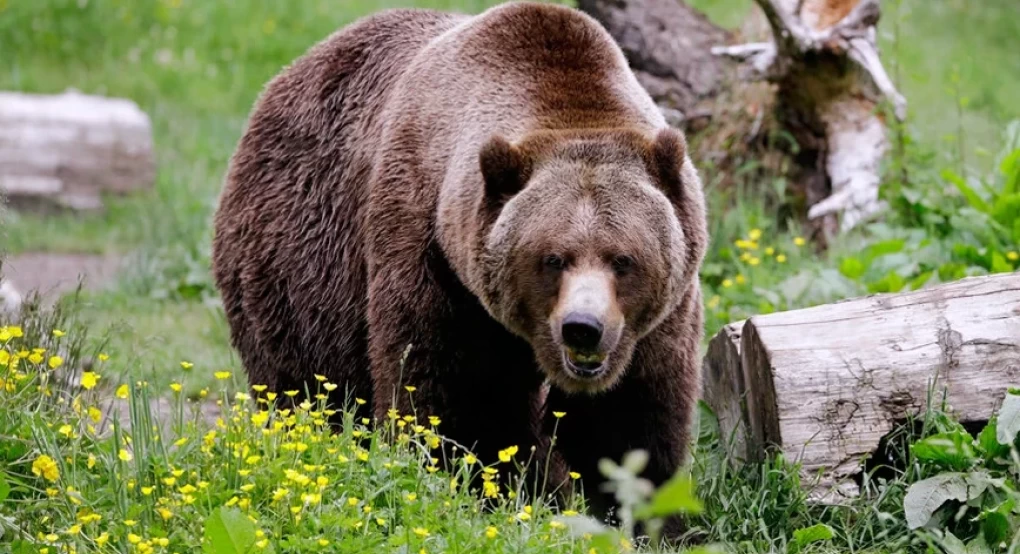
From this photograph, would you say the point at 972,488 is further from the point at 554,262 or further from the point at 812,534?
the point at 554,262

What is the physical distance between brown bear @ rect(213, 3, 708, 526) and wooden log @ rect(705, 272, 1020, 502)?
373mm

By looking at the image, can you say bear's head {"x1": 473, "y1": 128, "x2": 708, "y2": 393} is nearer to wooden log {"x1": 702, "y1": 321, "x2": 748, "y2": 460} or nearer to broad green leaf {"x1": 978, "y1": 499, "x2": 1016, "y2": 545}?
wooden log {"x1": 702, "y1": 321, "x2": 748, "y2": 460}

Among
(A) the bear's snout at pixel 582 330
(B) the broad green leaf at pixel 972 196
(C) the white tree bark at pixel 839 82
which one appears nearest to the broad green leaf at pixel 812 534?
(A) the bear's snout at pixel 582 330

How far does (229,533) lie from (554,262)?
1.42 meters

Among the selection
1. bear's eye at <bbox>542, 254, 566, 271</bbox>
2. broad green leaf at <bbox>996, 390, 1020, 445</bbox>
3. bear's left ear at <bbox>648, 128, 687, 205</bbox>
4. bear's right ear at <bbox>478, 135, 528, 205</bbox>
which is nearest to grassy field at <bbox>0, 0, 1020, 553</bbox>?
broad green leaf at <bbox>996, 390, 1020, 445</bbox>

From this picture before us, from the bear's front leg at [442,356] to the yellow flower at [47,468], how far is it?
49.1 inches

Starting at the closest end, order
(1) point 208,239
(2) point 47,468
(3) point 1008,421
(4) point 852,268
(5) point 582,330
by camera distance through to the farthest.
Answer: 1. (2) point 47,468
2. (5) point 582,330
3. (3) point 1008,421
4. (4) point 852,268
5. (1) point 208,239

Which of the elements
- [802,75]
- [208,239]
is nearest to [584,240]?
[802,75]

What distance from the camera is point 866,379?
5039 millimetres

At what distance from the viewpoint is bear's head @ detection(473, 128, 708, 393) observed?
15.0 feet

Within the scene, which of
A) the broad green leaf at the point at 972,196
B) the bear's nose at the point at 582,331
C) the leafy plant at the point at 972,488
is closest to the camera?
A: the bear's nose at the point at 582,331

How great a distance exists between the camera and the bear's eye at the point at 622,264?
15.1 feet

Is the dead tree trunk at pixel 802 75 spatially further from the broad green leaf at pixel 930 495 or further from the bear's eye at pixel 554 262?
the bear's eye at pixel 554 262

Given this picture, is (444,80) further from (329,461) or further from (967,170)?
(967,170)
